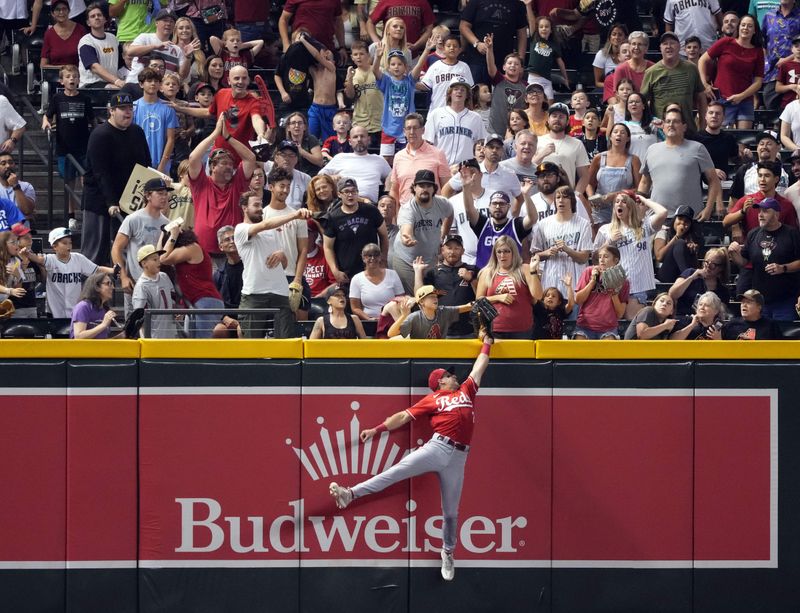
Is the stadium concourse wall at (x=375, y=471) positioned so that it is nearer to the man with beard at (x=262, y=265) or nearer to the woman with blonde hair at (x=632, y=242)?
the man with beard at (x=262, y=265)

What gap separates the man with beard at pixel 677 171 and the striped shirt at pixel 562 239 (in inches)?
68.0

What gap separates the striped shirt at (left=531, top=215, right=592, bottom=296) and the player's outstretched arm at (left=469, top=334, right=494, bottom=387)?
2707 mm

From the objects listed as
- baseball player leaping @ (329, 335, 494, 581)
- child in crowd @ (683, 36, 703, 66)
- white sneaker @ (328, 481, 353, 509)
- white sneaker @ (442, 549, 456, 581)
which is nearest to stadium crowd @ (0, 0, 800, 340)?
child in crowd @ (683, 36, 703, 66)

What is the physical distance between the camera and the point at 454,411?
11.9 metres

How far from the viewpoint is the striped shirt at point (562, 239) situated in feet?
48.5

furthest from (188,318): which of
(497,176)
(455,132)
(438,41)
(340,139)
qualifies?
(438,41)

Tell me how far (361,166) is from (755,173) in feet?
14.5

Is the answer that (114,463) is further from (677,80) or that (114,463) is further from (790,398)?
(677,80)

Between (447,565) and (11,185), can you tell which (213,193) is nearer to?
(11,185)

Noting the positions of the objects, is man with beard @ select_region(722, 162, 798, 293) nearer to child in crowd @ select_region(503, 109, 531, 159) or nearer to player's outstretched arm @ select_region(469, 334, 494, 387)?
child in crowd @ select_region(503, 109, 531, 159)

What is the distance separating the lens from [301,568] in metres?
12.3

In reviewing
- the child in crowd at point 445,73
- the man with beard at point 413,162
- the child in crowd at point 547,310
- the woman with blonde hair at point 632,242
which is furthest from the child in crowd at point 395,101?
the child in crowd at point 547,310
